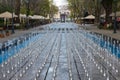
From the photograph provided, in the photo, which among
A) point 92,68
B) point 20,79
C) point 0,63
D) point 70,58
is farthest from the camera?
point 70,58

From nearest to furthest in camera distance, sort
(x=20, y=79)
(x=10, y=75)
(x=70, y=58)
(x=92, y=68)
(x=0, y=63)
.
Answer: (x=20, y=79) → (x=10, y=75) → (x=92, y=68) → (x=0, y=63) → (x=70, y=58)


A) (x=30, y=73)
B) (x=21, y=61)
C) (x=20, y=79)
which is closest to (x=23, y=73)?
(x=30, y=73)

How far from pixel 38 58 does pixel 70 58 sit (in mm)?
1450

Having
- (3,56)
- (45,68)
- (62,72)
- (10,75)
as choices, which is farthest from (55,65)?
(3,56)

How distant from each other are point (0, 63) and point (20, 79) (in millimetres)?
3647

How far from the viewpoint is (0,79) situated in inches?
→ 400

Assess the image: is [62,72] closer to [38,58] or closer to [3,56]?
[38,58]

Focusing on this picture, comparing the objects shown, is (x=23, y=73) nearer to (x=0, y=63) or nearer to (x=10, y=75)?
(x=10, y=75)

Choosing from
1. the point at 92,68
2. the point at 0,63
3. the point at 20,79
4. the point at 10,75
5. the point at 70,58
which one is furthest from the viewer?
the point at 70,58

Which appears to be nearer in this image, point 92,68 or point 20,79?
point 20,79

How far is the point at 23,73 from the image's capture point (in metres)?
11.2

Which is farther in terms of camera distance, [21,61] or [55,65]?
[21,61]

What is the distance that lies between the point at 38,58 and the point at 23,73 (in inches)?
158

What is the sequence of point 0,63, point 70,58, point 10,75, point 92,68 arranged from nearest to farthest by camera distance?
point 10,75 < point 92,68 < point 0,63 < point 70,58
